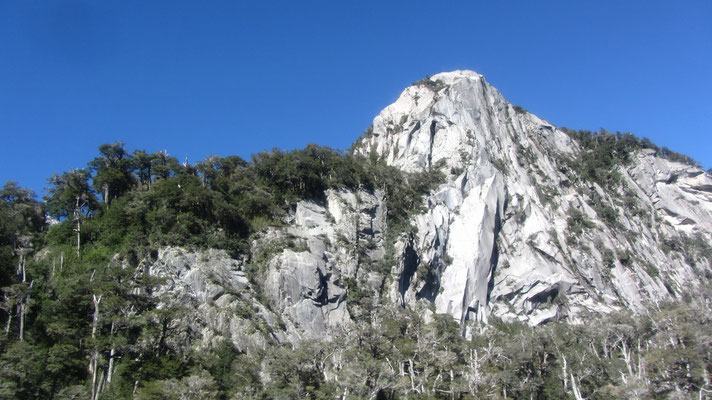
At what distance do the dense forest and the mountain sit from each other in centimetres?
18

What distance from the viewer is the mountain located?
27453 mm

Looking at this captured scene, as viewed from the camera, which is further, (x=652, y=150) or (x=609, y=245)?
(x=652, y=150)

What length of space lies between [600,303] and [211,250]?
46.1 m

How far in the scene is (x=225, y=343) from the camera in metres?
32.1

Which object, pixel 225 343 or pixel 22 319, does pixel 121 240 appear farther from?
pixel 225 343

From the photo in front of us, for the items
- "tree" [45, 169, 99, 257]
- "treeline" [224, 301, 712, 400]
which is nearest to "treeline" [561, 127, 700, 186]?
"treeline" [224, 301, 712, 400]

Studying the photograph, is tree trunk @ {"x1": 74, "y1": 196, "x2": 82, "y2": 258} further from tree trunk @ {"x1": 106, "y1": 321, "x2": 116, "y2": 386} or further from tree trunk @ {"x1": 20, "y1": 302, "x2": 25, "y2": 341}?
tree trunk @ {"x1": 106, "y1": 321, "x2": 116, "y2": 386}

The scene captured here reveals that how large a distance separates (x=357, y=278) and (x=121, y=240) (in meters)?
21.6

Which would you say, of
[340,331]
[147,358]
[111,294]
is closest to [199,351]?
[147,358]

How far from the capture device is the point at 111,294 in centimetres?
2748

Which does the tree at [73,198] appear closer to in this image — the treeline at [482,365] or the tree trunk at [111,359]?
the tree trunk at [111,359]

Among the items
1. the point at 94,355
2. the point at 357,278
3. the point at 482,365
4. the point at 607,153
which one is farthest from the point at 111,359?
the point at 607,153

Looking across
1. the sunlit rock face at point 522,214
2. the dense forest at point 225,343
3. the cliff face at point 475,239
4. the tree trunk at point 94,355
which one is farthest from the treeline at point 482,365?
the sunlit rock face at point 522,214

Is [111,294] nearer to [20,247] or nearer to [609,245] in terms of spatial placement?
[20,247]
